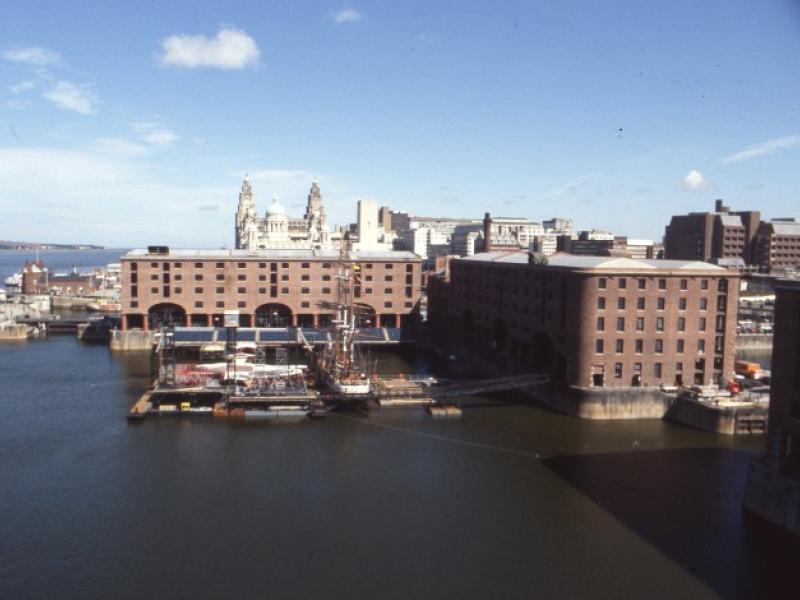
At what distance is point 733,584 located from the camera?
24844mm

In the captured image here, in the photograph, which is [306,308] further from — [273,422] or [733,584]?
[733,584]

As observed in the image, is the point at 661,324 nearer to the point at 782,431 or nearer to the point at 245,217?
the point at 782,431

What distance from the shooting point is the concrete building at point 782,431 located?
29469 mm

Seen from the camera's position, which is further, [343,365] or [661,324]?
[343,365]

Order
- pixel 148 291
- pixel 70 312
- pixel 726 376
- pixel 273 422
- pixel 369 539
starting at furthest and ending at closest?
pixel 70 312 → pixel 148 291 → pixel 726 376 → pixel 273 422 → pixel 369 539

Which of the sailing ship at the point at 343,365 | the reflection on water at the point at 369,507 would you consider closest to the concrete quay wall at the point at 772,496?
the reflection on water at the point at 369,507

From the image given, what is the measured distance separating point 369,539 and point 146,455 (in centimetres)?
1565

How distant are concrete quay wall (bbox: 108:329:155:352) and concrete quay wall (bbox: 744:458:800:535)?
187 ft

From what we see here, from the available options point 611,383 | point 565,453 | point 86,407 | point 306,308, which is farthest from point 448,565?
point 306,308

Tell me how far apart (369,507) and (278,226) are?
15792 centimetres

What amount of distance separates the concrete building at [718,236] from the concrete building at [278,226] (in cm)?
8575

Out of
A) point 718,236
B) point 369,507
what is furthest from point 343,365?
point 718,236

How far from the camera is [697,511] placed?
102 ft

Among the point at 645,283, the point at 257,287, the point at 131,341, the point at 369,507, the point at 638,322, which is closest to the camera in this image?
the point at 369,507
